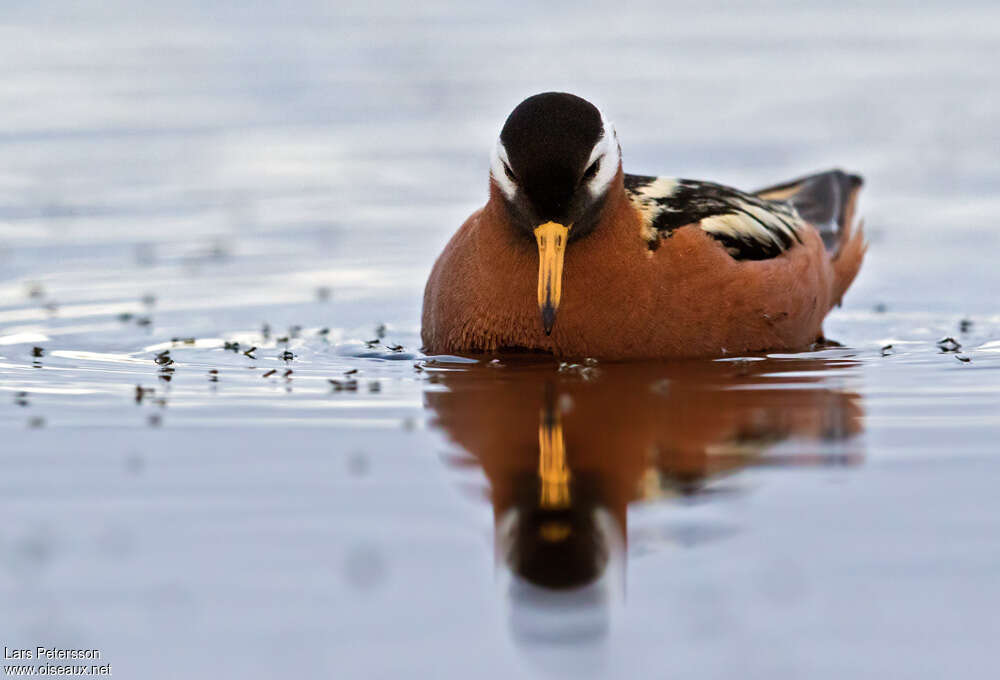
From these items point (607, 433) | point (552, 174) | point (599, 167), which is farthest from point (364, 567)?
point (599, 167)

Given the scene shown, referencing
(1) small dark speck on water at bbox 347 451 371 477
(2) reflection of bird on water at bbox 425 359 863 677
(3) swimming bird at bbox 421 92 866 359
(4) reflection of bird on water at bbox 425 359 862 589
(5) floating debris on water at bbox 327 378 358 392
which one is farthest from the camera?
(3) swimming bird at bbox 421 92 866 359

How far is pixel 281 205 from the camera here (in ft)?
47.9

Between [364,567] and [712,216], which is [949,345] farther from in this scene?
[364,567]

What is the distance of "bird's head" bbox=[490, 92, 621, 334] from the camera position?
27.6 ft

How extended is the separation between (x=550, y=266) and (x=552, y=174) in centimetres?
53

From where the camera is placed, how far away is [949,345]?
32.1 feet

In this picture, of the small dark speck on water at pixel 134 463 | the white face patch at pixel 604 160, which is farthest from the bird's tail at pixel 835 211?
the small dark speck on water at pixel 134 463

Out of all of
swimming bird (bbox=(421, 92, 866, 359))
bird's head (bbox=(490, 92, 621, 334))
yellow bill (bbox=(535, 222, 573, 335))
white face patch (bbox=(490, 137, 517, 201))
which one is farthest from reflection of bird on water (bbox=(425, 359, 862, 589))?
white face patch (bbox=(490, 137, 517, 201))

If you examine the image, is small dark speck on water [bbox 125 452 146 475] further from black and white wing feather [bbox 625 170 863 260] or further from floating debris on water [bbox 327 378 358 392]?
black and white wing feather [bbox 625 170 863 260]

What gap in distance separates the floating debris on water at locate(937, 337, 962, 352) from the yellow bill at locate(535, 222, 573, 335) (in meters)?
2.71

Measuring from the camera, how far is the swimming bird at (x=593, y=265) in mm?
8570

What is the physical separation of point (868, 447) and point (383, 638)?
2.99m

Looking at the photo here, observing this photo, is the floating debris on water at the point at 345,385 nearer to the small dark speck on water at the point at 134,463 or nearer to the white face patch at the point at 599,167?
the white face patch at the point at 599,167

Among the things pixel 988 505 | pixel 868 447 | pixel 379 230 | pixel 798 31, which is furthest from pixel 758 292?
pixel 798 31
